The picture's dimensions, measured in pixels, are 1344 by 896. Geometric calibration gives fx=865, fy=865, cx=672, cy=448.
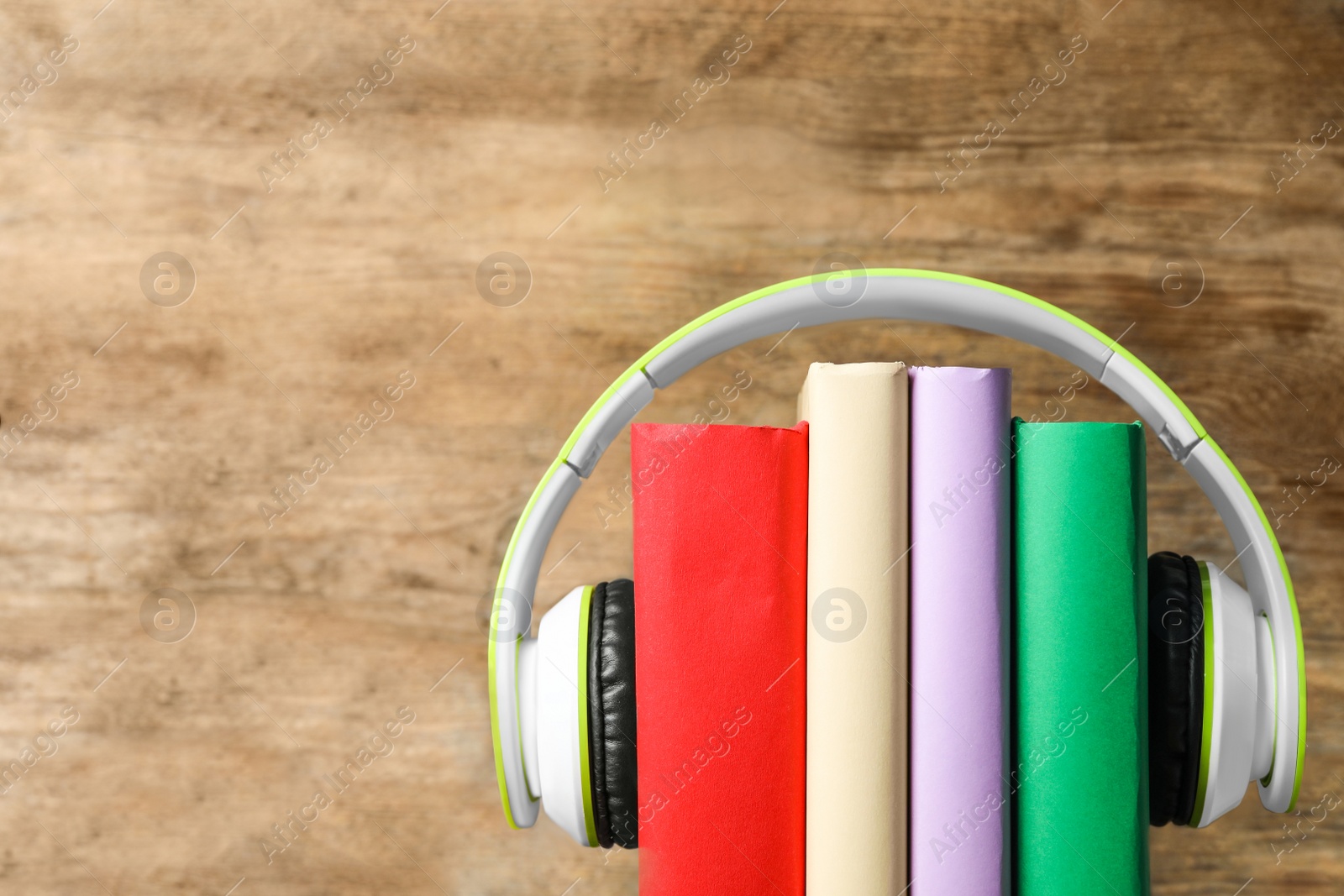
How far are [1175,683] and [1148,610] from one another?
0.10 feet

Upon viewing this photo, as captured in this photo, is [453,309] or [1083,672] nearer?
[1083,672]

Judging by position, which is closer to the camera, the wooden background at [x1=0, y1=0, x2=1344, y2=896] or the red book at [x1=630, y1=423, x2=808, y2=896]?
the red book at [x1=630, y1=423, x2=808, y2=896]

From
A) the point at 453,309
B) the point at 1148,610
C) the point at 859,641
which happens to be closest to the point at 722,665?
the point at 859,641

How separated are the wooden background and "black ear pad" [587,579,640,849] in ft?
0.99

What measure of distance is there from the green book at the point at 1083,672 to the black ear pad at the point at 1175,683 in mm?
48

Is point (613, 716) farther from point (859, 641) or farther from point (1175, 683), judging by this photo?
point (1175, 683)

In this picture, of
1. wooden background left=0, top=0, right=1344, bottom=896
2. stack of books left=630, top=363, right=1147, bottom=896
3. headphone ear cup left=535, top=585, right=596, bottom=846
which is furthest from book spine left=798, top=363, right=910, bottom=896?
wooden background left=0, top=0, right=1344, bottom=896

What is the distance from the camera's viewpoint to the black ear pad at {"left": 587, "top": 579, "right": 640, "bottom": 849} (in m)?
0.37

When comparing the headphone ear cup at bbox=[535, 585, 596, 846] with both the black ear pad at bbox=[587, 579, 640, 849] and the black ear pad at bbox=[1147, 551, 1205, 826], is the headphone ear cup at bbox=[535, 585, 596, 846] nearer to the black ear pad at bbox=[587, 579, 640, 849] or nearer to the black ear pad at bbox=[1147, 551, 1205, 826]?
the black ear pad at bbox=[587, 579, 640, 849]

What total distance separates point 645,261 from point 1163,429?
0.41m

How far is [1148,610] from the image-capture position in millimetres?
375

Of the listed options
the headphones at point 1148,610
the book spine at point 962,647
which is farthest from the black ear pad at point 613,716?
the book spine at point 962,647

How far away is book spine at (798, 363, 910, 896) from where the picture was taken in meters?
0.32

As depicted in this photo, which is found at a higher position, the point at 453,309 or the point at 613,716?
the point at 453,309
